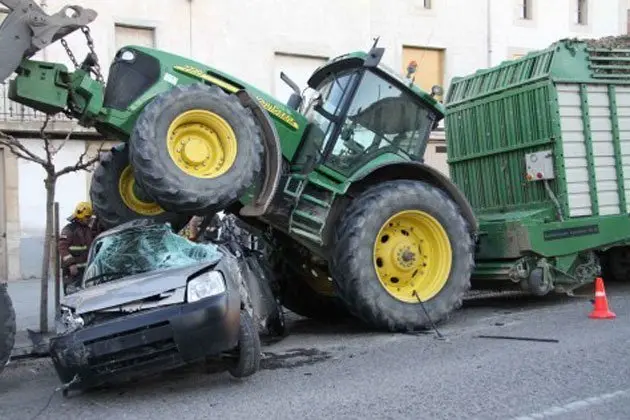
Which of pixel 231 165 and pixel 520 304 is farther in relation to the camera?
pixel 520 304

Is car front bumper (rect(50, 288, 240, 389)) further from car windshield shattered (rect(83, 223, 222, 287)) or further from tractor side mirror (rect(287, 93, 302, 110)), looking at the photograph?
tractor side mirror (rect(287, 93, 302, 110))

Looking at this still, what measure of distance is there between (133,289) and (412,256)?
11.4 ft

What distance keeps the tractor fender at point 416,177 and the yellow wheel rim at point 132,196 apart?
2235 millimetres

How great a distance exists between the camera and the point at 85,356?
549 centimetres

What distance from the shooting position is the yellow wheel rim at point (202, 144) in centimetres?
693

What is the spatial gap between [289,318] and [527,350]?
4.02 m

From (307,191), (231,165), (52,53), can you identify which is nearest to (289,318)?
(307,191)

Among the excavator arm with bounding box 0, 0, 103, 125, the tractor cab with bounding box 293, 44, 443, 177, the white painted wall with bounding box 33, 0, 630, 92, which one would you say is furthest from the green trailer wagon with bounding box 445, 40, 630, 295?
the white painted wall with bounding box 33, 0, 630, 92

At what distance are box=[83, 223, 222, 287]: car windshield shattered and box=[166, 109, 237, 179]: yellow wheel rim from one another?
0.64 meters

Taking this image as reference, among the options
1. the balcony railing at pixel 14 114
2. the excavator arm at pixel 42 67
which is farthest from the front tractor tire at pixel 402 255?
the balcony railing at pixel 14 114

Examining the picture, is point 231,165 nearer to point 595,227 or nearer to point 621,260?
point 595,227

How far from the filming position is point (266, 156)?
25.0 feet

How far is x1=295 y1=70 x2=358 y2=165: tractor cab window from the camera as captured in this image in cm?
819

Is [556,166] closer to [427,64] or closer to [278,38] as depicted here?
[278,38]
